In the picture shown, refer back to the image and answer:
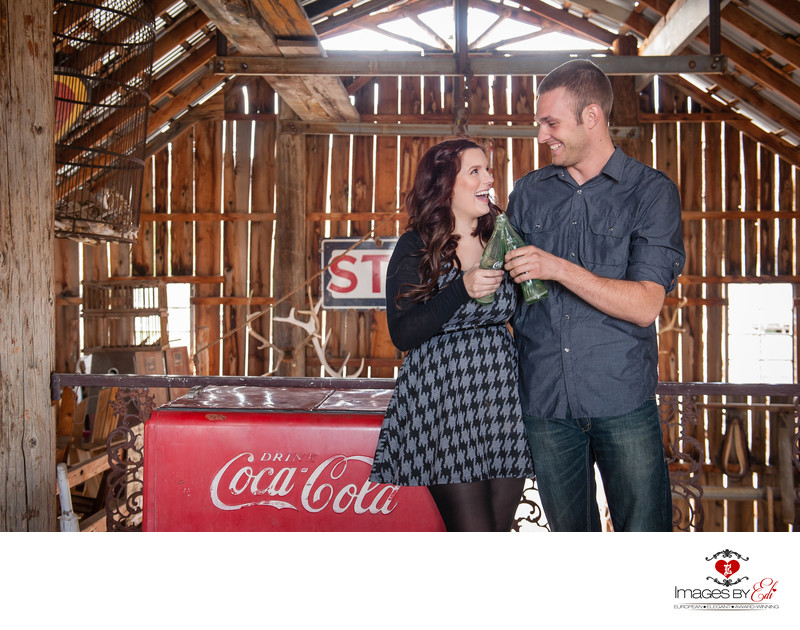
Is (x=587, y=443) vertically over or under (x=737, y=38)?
under

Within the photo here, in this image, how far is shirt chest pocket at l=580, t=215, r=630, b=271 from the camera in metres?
1.88

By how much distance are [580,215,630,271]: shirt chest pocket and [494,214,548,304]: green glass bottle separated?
0.47 feet

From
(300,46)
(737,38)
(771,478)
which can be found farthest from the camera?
(771,478)

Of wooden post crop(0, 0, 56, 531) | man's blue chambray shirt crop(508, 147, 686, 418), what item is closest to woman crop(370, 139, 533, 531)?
man's blue chambray shirt crop(508, 147, 686, 418)

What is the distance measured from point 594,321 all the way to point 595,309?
0.03m

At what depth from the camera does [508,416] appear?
6.45ft

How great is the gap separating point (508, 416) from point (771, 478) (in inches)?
312

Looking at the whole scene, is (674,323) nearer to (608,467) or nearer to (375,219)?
(375,219)
